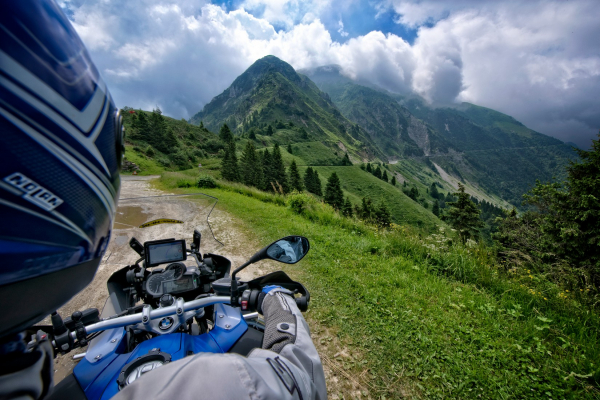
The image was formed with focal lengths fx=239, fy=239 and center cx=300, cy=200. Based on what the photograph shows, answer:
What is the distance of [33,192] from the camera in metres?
0.76

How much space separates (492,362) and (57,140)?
415 centimetres

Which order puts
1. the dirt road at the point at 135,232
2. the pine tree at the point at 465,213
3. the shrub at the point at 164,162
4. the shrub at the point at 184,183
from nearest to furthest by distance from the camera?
1. the dirt road at the point at 135,232
2. the shrub at the point at 184,183
3. the pine tree at the point at 465,213
4. the shrub at the point at 164,162

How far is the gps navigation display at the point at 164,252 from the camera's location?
2184 millimetres

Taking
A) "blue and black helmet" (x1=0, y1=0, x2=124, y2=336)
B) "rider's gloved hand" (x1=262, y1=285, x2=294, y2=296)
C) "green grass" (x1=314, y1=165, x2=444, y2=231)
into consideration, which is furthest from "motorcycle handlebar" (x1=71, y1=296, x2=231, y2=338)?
"green grass" (x1=314, y1=165, x2=444, y2=231)

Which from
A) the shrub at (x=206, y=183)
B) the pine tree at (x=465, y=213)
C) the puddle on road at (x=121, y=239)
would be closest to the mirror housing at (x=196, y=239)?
the puddle on road at (x=121, y=239)

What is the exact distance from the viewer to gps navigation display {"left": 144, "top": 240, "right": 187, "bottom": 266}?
2.18m

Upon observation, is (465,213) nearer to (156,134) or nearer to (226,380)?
(226,380)

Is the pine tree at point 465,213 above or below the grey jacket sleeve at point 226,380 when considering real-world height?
below

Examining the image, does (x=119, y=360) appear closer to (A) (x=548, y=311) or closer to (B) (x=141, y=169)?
(A) (x=548, y=311)

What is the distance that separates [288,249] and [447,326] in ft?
9.53

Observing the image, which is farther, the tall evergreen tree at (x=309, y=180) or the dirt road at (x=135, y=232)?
the tall evergreen tree at (x=309, y=180)

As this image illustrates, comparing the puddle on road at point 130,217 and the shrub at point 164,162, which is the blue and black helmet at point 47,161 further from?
the shrub at point 164,162

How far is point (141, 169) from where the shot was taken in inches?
1233

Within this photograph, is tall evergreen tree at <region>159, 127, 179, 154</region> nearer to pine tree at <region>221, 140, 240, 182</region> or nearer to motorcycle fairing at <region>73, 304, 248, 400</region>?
pine tree at <region>221, 140, 240, 182</region>
